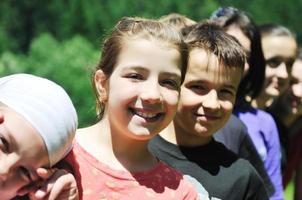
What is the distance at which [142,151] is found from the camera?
2.00 meters

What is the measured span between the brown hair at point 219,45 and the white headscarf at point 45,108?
0.77 m

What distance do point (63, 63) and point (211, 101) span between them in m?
5.87

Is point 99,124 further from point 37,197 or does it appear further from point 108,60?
point 37,197

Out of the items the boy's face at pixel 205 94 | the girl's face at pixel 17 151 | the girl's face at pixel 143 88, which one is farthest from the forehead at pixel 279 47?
the girl's face at pixel 17 151

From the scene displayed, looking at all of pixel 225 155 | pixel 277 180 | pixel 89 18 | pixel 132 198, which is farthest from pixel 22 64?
pixel 132 198

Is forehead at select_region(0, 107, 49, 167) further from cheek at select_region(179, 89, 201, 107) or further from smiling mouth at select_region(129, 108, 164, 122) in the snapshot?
cheek at select_region(179, 89, 201, 107)

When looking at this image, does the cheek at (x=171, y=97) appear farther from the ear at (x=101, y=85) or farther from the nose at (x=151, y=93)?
the ear at (x=101, y=85)

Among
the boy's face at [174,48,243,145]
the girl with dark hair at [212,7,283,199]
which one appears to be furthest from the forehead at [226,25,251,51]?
the boy's face at [174,48,243,145]

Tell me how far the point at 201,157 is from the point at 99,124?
1.89 feet

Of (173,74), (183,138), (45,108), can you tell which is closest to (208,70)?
(183,138)

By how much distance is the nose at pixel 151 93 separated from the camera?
1.89 metres

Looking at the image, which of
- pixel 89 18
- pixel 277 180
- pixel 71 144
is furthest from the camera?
pixel 89 18

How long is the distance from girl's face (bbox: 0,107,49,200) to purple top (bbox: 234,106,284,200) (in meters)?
1.70

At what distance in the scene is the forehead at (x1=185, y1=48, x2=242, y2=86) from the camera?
2416mm
